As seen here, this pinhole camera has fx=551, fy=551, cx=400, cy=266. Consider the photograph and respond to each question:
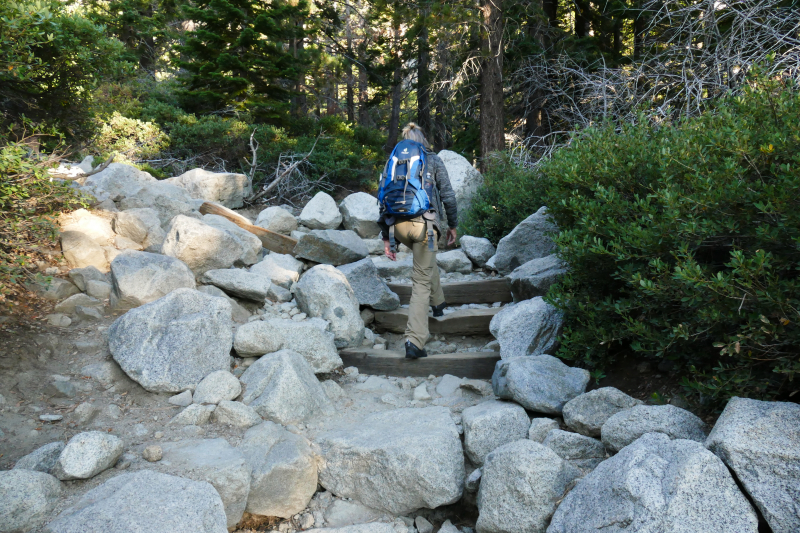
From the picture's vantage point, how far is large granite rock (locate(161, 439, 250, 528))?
10.8ft

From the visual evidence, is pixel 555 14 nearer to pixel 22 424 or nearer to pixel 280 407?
pixel 280 407

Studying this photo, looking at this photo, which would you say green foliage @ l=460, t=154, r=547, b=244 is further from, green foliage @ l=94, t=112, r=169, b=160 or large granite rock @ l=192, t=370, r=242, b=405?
green foliage @ l=94, t=112, r=169, b=160

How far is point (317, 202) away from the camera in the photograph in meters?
9.02

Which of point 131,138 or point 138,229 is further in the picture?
point 131,138

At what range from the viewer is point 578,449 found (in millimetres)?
3430

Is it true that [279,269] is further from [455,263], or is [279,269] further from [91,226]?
[455,263]

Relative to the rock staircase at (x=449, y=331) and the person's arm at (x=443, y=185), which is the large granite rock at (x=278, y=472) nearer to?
the rock staircase at (x=449, y=331)

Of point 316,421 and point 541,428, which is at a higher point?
point 541,428

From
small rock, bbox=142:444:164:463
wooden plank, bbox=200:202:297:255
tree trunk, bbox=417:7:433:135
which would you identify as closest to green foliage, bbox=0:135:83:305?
small rock, bbox=142:444:164:463

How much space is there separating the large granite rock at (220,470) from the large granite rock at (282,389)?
60cm

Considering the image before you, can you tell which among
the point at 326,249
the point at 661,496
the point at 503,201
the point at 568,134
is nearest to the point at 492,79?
the point at 568,134

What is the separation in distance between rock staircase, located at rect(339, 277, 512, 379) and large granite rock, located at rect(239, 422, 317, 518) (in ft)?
5.06

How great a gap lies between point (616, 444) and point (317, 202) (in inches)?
263

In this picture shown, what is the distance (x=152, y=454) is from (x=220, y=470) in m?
0.46
